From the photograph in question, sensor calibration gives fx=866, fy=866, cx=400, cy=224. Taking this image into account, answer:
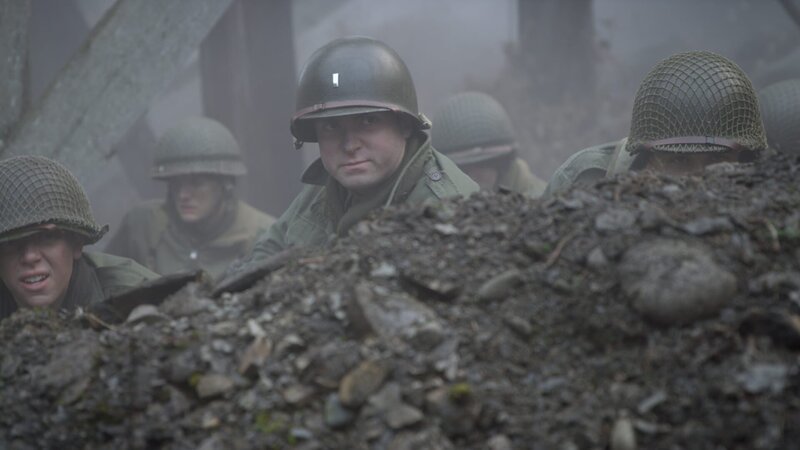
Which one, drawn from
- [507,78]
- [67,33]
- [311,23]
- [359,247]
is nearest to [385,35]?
[311,23]

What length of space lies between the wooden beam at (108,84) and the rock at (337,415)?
13.0 ft

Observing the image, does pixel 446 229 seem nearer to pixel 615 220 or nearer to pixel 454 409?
pixel 615 220

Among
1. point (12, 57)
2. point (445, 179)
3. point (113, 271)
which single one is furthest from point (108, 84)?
point (445, 179)

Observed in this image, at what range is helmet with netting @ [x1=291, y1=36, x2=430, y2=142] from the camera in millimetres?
4262

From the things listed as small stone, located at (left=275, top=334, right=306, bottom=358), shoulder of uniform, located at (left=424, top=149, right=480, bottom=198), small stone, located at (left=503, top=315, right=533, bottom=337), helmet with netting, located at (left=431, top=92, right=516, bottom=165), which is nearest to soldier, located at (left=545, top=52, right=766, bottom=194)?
→ shoulder of uniform, located at (left=424, top=149, right=480, bottom=198)

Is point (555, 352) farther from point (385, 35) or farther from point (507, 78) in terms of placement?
point (385, 35)

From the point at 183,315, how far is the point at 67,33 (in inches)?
330

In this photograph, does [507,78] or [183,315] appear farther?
[507,78]

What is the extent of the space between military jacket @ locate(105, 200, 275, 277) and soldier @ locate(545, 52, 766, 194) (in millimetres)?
3838

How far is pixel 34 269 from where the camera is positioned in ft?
13.6

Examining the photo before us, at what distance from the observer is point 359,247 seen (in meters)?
2.93

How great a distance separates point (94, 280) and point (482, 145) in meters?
3.83

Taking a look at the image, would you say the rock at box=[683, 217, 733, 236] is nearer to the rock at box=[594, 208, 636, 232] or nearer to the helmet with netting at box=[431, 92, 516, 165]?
the rock at box=[594, 208, 636, 232]

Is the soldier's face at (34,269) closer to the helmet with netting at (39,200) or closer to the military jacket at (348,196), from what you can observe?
the helmet with netting at (39,200)
